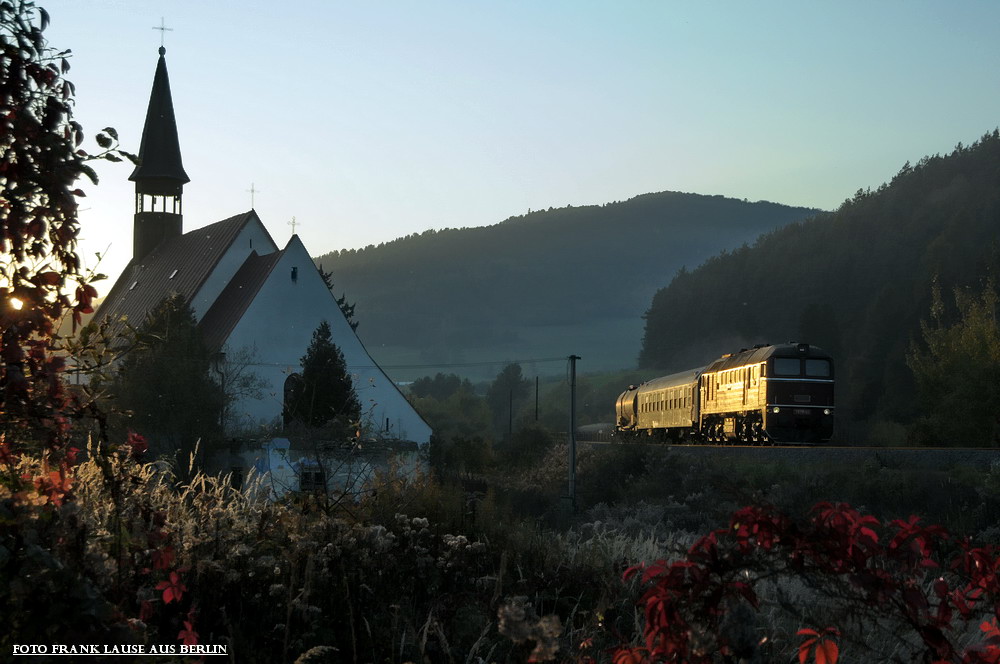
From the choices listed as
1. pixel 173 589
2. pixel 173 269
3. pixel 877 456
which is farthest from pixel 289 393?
pixel 173 589

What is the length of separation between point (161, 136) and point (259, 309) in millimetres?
16037

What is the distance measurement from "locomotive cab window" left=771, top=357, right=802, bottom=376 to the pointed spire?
38.7 m

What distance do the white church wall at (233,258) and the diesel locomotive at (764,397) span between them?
21840 millimetres

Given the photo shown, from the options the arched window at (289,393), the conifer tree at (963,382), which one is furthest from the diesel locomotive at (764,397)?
the arched window at (289,393)

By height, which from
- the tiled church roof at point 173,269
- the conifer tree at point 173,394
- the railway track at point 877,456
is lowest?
the railway track at point 877,456

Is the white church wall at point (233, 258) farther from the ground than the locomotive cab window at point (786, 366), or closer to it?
farther from the ground

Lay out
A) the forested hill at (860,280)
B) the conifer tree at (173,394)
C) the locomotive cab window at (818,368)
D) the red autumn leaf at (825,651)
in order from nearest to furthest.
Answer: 1. the red autumn leaf at (825,651)
2. the locomotive cab window at (818,368)
3. the conifer tree at (173,394)
4. the forested hill at (860,280)

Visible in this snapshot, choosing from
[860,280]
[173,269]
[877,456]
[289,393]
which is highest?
[860,280]

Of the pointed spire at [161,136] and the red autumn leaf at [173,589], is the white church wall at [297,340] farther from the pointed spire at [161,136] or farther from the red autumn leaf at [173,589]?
the red autumn leaf at [173,589]

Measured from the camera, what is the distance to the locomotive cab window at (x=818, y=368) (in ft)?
104

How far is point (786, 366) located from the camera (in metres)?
31.4

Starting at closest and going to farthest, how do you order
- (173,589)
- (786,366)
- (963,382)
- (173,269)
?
(173,589), (786,366), (963,382), (173,269)

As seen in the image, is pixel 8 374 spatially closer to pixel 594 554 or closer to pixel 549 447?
pixel 594 554

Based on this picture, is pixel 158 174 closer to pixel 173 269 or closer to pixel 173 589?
pixel 173 269
